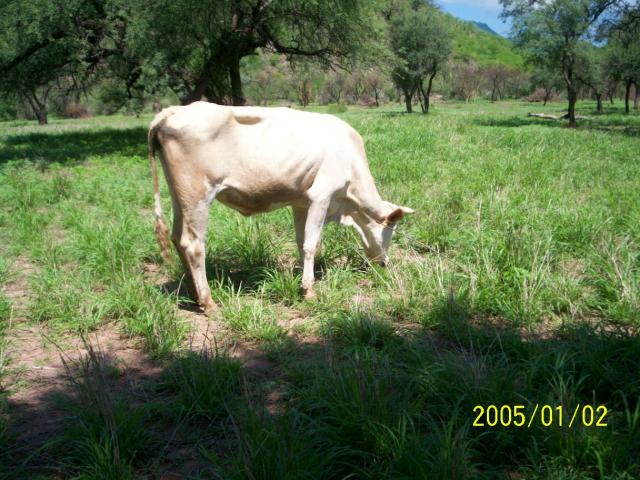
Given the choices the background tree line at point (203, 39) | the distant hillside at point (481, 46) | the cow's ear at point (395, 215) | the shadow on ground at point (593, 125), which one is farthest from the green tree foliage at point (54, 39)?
the distant hillside at point (481, 46)

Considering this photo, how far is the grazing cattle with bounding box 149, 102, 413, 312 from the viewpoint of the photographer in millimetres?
4484

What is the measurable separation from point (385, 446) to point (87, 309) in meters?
3.02

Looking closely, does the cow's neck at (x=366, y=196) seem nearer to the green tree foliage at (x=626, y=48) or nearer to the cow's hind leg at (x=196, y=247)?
the cow's hind leg at (x=196, y=247)

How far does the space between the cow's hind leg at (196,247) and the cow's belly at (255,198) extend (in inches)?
9.3

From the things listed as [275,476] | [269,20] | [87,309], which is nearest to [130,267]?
[87,309]

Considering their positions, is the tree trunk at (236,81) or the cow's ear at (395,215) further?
the tree trunk at (236,81)

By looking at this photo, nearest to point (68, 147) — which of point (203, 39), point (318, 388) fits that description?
point (203, 39)

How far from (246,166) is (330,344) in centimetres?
180

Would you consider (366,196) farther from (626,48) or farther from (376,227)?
(626,48)

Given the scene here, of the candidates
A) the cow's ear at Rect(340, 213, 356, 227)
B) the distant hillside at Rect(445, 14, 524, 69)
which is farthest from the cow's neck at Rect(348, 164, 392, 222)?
the distant hillside at Rect(445, 14, 524, 69)

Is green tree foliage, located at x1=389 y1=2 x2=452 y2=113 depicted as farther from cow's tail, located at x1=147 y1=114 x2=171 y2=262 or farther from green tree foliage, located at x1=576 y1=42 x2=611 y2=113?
cow's tail, located at x1=147 y1=114 x2=171 y2=262

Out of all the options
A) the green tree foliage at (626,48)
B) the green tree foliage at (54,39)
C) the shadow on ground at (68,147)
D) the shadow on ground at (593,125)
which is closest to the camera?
the shadow on ground at (68,147)

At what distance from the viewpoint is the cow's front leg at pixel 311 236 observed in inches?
194
